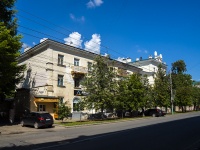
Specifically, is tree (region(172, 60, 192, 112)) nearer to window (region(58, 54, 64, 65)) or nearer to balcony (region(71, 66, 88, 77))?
balcony (region(71, 66, 88, 77))

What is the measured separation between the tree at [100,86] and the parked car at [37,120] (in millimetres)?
9791

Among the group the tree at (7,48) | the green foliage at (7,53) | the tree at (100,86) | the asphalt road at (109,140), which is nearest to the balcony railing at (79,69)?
the tree at (100,86)

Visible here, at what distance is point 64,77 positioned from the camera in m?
37.6

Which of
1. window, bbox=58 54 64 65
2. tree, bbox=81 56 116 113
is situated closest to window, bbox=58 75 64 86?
window, bbox=58 54 64 65

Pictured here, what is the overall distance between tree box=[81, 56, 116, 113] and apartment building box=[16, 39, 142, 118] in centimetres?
203

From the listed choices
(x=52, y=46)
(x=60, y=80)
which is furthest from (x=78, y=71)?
(x=52, y=46)

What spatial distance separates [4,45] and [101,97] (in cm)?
1513

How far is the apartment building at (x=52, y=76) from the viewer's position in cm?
3450

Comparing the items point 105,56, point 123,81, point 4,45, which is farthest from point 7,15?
Answer: point 123,81

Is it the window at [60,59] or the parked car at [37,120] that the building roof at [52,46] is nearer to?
the window at [60,59]

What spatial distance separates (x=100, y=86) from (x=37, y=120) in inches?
484

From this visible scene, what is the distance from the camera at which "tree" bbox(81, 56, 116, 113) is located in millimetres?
32469

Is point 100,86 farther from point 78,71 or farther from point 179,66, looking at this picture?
point 179,66

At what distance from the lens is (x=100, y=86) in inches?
1312
